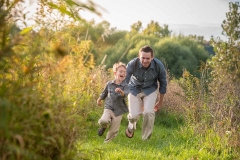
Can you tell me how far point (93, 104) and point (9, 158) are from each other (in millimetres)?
8759

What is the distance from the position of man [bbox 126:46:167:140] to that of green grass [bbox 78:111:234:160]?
1.23ft

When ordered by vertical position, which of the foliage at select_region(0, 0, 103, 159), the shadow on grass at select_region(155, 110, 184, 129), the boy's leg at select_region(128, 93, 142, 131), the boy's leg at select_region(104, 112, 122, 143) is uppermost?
the foliage at select_region(0, 0, 103, 159)

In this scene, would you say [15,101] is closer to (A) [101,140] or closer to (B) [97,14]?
(B) [97,14]

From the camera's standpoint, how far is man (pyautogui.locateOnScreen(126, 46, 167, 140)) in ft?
30.7

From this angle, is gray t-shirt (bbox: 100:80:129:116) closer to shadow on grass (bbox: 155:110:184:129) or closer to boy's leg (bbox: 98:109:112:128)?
boy's leg (bbox: 98:109:112:128)

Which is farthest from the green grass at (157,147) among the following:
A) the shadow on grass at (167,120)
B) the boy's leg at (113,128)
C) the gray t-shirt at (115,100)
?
the shadow on grass at (167,120)

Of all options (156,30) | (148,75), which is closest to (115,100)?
(148,75)

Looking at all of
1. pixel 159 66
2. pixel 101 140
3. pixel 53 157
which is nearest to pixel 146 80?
pixel 159 66

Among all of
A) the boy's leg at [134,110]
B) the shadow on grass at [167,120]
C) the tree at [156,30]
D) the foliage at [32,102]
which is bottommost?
the shadow on grass at [167,120]

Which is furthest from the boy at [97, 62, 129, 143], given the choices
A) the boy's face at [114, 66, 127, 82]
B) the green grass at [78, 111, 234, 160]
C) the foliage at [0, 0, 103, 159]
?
the foliage at [0, 0, 103, 159]

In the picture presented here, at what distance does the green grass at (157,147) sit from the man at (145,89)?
38 cm

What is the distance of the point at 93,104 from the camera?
457 inches

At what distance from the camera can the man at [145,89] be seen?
9.37 meters

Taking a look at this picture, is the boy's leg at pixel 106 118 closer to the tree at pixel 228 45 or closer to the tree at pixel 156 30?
the tree at pixel 228 45
